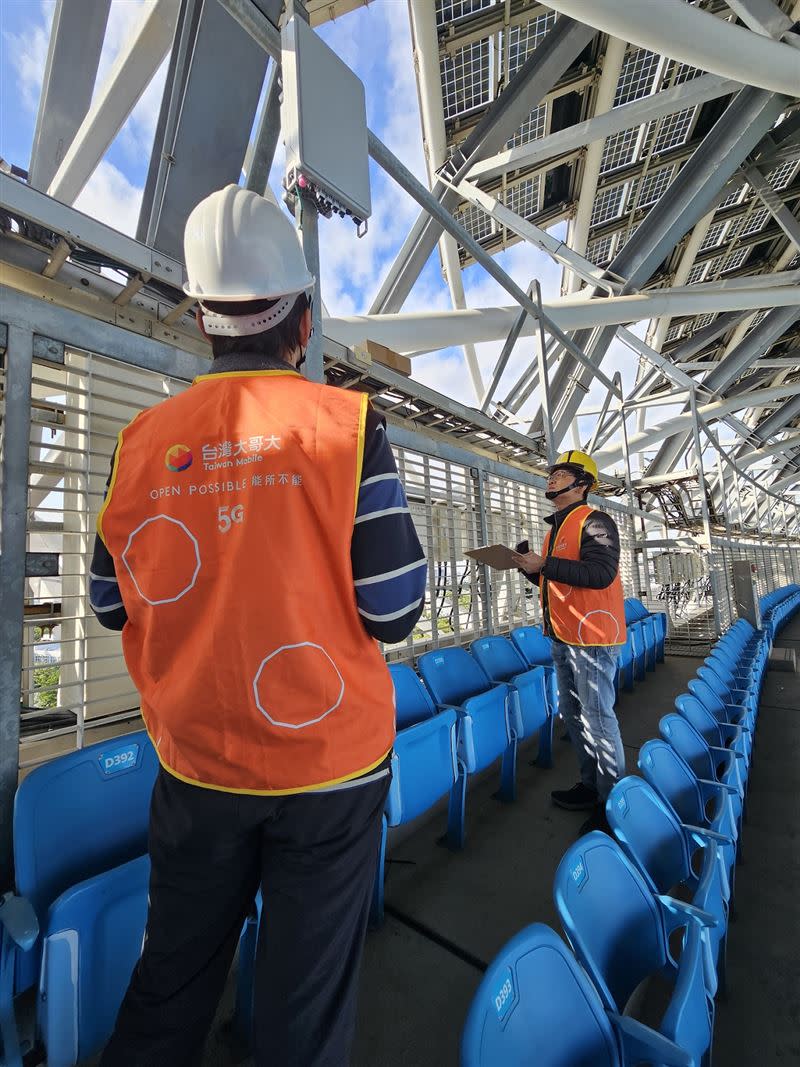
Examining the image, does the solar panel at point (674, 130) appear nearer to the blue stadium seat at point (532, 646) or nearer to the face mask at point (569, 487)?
the face mask at point (569, 487)

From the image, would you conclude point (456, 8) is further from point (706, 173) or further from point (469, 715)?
point (469, 715)

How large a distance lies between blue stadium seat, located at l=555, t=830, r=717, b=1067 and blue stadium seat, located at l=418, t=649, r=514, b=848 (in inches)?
43.3

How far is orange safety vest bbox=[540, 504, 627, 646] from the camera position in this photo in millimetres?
2584

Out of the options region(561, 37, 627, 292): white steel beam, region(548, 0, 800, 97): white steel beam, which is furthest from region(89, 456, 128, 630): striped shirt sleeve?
region(561, 37, 627, 292): white steel beam

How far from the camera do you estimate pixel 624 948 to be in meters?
1.33

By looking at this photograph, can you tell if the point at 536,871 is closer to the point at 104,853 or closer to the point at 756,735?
the point at 104,853

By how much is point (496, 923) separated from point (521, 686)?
1364 mm

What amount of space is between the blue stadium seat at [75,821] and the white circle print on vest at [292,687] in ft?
3.31

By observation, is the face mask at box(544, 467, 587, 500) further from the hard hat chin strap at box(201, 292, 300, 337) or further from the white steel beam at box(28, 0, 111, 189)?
the white steel beam at box(28, 0, 111, 189)

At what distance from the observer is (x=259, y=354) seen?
0.97m

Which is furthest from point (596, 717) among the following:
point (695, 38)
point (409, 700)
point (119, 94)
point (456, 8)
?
point (456, 8)

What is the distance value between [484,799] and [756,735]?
10.1 feet

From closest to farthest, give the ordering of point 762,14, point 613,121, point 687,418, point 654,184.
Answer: point 762,14 < point 613,121 < point 654,184 < point 687,418

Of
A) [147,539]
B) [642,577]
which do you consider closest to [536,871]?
[147,539]
